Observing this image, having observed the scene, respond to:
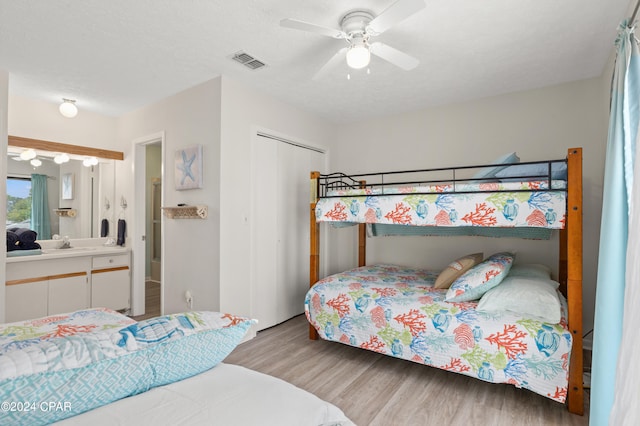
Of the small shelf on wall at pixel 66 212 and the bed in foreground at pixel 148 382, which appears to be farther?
the small shelf on wall at pixel 66 212

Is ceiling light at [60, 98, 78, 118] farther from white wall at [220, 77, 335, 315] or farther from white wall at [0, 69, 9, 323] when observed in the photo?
white wall at [220, 77, 335, 315]

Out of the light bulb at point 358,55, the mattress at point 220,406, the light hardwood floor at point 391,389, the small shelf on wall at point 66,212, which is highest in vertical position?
the light bulb at point 358,55

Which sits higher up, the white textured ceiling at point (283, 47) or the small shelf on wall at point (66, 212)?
the white textured ceiling at point (283, 47)

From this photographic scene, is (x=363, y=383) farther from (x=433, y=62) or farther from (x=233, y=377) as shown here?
(x=433, y=62)

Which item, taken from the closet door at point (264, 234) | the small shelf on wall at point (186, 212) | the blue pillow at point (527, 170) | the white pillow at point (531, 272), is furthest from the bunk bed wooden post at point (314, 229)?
the white pillow at point (531, 272)

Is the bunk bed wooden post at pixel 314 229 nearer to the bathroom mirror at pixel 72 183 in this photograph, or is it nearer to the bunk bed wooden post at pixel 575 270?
the bunk bed wooden post at pixel 575 270

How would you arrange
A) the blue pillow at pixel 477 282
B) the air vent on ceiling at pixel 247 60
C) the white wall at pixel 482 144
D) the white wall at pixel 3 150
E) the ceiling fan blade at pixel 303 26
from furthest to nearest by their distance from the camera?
the white wall at pixel 482 144 → the white wall at pixel 3 150 → the air vent on ceiling at pixel 247 60 → the blue pillow at pixel 477 282 → the ceiling fan blade at pixel 303 26

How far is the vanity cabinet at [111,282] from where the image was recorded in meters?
3.57

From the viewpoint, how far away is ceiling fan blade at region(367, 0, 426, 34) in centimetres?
161

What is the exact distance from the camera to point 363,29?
203cm

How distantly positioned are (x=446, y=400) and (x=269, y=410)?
1.85 meters

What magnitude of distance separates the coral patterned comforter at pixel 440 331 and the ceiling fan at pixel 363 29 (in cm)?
169

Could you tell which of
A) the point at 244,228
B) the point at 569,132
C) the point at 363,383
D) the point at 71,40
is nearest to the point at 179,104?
the point at 71,40

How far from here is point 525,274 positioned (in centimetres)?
252
